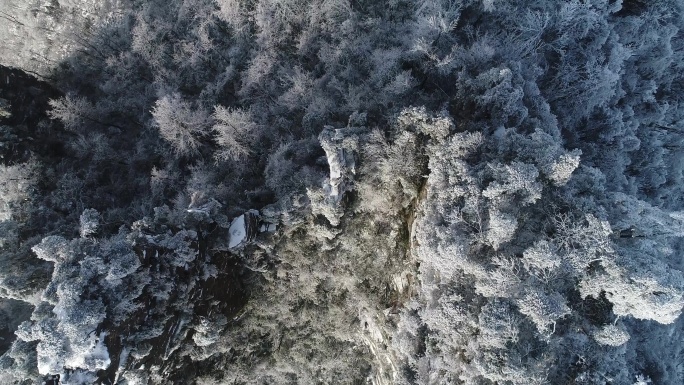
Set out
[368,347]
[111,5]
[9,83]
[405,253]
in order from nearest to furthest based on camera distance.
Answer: [405,253] < [368,347] < [9,83] < [111,5]

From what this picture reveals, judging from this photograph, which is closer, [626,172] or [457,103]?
[457,103]

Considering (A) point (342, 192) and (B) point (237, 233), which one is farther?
(A) point (342, 192)

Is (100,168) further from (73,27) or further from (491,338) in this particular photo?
(491,338)

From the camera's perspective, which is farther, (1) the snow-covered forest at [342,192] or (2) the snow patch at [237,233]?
(2) the snow patch at [237,233]

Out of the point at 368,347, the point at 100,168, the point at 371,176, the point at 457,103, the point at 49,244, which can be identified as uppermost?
the point at 457,103

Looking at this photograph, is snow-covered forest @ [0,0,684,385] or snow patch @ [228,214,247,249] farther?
snow patch @ [228,214,247,249]

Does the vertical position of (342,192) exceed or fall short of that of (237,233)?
it exceeds it

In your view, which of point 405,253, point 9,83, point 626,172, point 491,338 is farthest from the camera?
point 9,83

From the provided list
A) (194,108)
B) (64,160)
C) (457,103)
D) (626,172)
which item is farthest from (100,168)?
(626,172)
